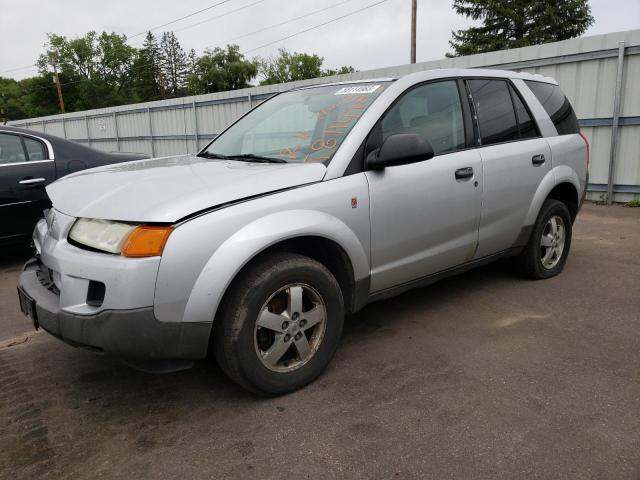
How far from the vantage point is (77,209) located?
262cm

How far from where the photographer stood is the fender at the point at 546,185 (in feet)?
13.5

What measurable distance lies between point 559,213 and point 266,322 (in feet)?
9.97

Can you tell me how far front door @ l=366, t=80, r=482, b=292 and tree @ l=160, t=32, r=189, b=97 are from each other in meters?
82.9

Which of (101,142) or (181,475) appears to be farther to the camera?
(101,142)

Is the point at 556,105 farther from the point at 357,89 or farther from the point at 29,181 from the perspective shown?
the point at 29,181

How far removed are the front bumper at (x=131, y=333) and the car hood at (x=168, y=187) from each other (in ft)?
1.44

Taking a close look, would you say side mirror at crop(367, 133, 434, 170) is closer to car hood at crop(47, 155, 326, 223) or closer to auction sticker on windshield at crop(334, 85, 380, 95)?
car hood at crop(47, 155, 326, 223)

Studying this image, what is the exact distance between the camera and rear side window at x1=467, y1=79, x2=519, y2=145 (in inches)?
150

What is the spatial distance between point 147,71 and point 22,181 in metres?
81.6

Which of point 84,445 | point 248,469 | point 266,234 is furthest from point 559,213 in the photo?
point 84,445

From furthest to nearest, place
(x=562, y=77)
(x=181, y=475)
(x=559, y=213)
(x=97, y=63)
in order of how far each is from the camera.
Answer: (x=97, y=63), (x=562, y=77), (x=559, y=213), (x=181, y=475)

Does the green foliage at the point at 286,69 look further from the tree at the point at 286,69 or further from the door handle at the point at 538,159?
the door handle at the point at 538,159

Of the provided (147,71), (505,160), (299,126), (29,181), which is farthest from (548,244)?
(147,71)

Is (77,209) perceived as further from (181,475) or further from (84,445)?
(181,475)
